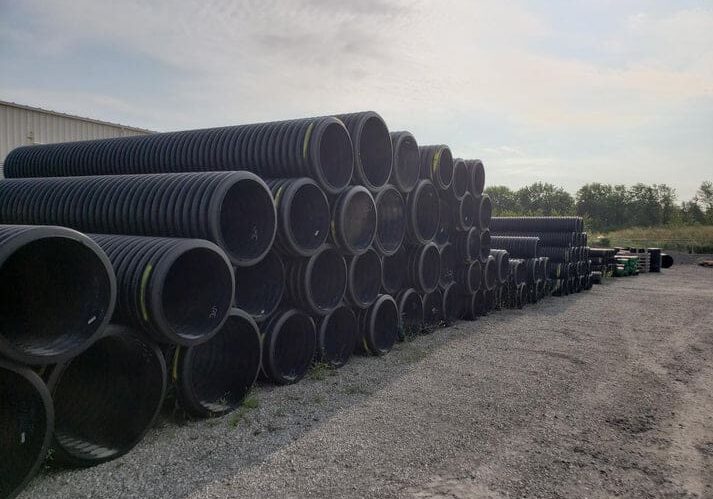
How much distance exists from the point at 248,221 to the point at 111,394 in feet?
8.50

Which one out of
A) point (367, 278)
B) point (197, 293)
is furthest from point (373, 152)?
point (197, 293)

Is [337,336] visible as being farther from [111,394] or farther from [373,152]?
[111,394]

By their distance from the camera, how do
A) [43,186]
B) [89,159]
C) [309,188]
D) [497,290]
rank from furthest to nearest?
[497,290] → [89,159] → [43,186] → [309,188]

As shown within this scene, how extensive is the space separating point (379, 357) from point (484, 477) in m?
4.02

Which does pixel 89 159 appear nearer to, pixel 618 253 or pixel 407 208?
pixel 407 208

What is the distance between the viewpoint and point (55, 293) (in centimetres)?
435

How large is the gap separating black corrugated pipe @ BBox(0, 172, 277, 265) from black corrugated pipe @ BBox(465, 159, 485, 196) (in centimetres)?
703

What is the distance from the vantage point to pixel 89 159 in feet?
Answer: 33.7

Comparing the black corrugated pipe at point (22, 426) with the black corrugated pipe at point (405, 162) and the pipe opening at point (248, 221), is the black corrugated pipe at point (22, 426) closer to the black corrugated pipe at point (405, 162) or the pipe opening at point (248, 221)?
the pipe opening at point (248, 221)

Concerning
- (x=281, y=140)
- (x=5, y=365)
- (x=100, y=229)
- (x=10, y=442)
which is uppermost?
(x=281, y=140)

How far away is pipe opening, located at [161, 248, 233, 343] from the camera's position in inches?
205

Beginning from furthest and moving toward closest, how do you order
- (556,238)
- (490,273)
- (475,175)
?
(556,238), (490,273), (475,175)

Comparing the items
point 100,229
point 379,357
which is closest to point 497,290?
point 379,357

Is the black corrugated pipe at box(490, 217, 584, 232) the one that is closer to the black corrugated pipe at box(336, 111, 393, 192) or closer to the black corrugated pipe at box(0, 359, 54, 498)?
the black corrugated pipe at box(336, 111, 393, 192)
